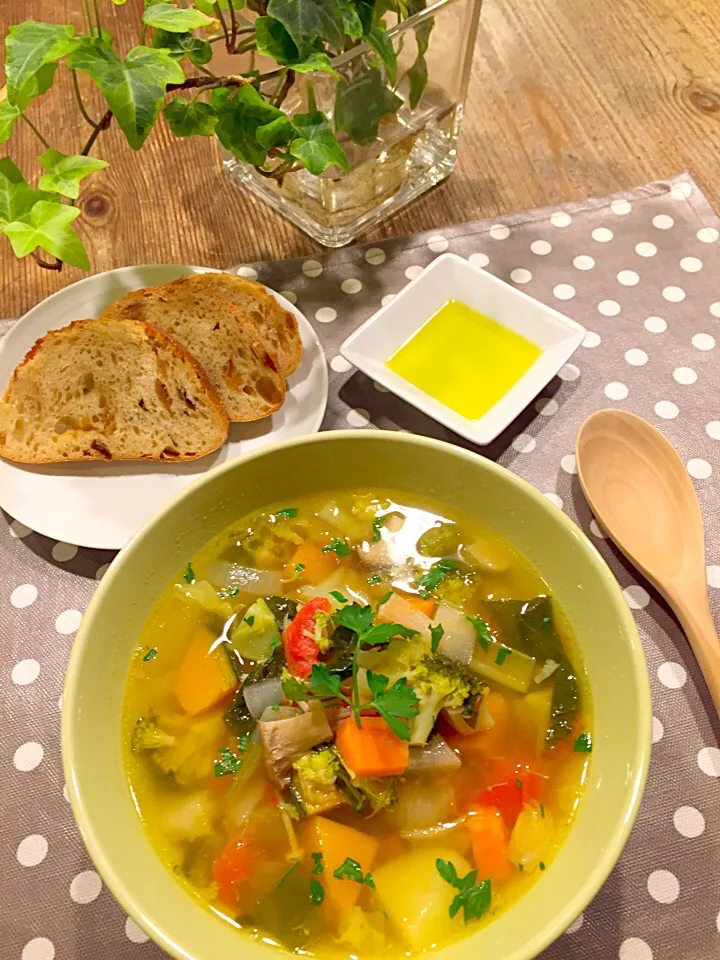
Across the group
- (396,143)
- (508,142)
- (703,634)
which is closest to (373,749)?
(703,634)

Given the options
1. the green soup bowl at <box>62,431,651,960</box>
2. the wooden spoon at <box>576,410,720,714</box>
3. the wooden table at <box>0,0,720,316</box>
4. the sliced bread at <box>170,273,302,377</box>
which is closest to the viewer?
the green soup bowl at <box>62,431,651,960</box>

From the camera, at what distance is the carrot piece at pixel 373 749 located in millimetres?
1021

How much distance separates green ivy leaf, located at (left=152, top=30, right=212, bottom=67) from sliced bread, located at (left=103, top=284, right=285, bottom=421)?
1.52ft

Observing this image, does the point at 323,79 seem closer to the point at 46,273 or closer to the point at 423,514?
the point at 46,273

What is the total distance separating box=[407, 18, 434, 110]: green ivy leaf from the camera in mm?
1612

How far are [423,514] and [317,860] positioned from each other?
22.1 inches

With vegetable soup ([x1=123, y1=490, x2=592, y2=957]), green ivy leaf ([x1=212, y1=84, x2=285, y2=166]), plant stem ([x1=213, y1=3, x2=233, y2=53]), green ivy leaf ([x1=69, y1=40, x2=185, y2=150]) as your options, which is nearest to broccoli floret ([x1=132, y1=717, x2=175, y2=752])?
vegetable soup ([x1=123, y1=490, x2=592, y2=957])

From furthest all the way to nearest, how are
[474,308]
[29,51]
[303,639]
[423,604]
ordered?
[474,308], [29,51], [423,604], [303,639]

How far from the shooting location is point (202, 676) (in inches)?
46.1

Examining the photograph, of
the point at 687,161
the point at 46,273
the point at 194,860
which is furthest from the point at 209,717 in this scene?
the point at 687,161

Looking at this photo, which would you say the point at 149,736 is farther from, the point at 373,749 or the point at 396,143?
the point at 396,143

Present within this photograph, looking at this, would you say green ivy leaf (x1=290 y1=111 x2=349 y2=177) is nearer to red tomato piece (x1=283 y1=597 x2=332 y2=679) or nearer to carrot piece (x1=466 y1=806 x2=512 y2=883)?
red tomato piece (x1=283 y1=597 x2=332 y2=679)

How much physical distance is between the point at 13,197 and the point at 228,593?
2.77 ft

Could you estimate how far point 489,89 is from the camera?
6.97 ft
